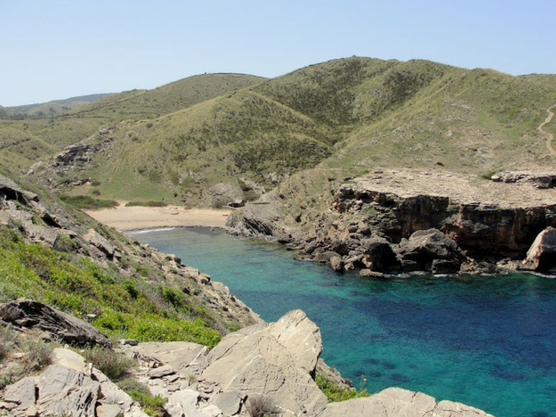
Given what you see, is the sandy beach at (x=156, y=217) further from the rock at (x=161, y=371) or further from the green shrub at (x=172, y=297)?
the rock at (x=161, y=371)

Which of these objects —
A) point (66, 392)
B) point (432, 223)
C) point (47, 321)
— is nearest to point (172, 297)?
point (47, 321)

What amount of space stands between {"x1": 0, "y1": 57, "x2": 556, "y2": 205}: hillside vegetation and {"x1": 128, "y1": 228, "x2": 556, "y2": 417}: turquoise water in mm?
24145

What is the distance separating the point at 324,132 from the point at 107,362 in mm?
98113

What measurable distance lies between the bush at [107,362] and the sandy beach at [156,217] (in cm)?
6084

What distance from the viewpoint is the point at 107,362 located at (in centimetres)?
700

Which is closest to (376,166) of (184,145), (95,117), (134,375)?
(184,145)

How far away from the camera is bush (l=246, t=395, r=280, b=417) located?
691cm

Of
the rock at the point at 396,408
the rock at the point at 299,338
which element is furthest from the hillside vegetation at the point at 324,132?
the rock at the point at 396,408

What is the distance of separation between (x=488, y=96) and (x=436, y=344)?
206 ft

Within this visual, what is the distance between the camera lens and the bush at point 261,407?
691cm

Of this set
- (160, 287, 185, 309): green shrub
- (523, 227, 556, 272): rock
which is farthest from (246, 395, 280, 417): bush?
(523, 227, 556, 272): rock

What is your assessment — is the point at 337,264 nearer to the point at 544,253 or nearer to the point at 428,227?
the point at 428,227

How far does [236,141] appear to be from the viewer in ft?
305

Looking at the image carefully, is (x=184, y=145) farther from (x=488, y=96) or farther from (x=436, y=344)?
(x=436, y=344)
